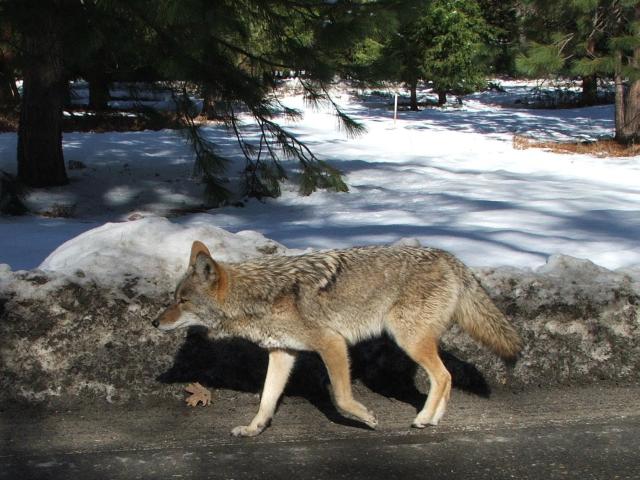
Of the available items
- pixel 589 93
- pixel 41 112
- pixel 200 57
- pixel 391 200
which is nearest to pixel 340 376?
pixel 200 57

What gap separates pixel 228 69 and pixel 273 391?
26.2ft

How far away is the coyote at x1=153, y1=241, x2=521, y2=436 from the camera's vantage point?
4992mm

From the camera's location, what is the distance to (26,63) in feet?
39.7

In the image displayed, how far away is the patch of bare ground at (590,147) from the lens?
23250mm

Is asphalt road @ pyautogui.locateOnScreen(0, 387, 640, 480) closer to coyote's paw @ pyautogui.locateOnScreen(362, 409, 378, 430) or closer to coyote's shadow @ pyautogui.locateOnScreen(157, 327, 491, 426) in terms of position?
coyote's paw @ pyautogui.locateOnScreen(362, 409, 378, 430)

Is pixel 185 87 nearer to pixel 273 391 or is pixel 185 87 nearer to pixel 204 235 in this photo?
pixel 204 235

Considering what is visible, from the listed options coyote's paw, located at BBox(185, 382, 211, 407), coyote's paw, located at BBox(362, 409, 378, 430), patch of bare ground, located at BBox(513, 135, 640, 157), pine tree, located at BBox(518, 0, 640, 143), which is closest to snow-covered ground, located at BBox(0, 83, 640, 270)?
patch of bare ground, located at BBox(513, 135, 640, 157)

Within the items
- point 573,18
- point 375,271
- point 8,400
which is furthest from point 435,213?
point 573,18

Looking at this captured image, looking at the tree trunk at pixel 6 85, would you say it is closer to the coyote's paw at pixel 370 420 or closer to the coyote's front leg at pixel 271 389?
the coyote's front leg at pixel 271 389

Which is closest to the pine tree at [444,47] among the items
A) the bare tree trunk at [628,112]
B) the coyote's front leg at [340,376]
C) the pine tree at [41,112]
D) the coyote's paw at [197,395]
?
the bare tree trunk at [628,112]

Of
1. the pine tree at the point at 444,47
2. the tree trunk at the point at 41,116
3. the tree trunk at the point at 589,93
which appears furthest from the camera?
the tree trunk at the point at 589,93

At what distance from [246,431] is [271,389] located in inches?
14.8

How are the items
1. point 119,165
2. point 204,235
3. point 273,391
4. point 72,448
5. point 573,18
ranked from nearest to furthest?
point 72,448, point 273,391, point 204,235, point 119,165, point 573,18

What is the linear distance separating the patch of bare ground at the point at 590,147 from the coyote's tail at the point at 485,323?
19.3 m
